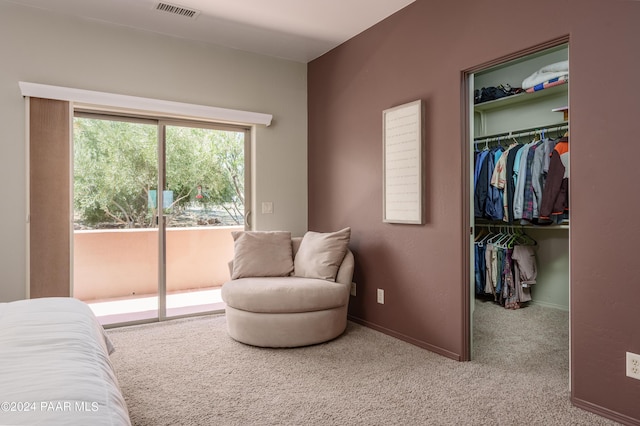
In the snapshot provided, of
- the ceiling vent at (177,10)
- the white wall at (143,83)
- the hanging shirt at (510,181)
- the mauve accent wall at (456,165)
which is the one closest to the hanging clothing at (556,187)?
the hanging shirt at (510,181)

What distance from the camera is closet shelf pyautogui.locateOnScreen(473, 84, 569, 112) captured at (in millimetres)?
3869

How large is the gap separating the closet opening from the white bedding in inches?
107

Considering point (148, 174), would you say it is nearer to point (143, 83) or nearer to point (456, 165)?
point (143, 83)

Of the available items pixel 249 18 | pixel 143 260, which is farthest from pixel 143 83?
pixel 143 260

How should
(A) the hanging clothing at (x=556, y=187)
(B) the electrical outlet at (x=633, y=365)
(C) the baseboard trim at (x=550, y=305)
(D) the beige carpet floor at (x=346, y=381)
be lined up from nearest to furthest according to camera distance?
(B) the electrical outlet at (x=633, y=365)
(D) the beige carpet floor at (x=346, y=381)
(A) the hanging clothing at (x=556, y=187)
(C) the baseboard trim at (x=550, y=305)

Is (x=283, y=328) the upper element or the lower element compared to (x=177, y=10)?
lower

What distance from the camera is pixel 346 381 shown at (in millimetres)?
2484

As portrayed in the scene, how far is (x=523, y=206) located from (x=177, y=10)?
352 cm

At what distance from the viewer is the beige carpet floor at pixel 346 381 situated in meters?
Answer: 2.07

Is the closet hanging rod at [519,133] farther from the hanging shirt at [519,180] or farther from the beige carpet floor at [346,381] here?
the beige carpet floor at [346,381]

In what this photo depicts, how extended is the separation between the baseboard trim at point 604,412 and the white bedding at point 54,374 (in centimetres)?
223

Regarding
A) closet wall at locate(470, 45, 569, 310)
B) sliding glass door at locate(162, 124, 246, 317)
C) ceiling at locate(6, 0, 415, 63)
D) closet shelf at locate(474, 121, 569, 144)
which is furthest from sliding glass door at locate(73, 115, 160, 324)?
closet shelf at locate(474, 121, 569, 144)

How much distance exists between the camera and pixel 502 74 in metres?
4.62

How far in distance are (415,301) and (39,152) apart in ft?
10.7
